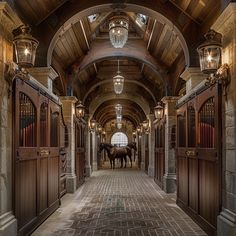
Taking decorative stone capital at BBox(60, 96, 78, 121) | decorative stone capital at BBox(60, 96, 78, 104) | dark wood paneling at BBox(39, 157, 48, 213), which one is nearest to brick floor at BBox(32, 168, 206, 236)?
dark wood paneling at BBox(39, 157, 48, 213)

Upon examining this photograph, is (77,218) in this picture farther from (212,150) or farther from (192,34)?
(192,34)

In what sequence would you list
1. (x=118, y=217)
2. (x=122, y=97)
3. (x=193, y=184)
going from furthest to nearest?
(x=122, y=97) < (x=118, y=217) < (x=193, y=184)

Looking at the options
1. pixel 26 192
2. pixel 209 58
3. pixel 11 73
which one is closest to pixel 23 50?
pixel 11 73

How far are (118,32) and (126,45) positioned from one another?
5634mm

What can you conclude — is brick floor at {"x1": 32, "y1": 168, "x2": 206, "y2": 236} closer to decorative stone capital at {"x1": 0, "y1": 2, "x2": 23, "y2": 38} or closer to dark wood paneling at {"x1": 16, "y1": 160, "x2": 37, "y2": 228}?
dark wood paneling at {"x1": 16, "y1": 160, "x2": 37, "y2": 228}

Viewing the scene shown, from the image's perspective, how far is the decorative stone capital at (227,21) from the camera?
175 inches

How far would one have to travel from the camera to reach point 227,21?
469cm

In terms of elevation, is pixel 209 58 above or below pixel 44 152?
above

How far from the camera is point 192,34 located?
767 cm

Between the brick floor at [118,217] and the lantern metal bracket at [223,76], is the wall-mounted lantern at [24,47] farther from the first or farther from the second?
the brick floor at [118,217]

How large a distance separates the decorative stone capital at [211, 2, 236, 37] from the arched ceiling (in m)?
0.43

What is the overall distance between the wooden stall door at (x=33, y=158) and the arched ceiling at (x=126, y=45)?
137cm

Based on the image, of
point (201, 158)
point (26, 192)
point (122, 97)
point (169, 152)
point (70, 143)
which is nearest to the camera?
point (26, 192)

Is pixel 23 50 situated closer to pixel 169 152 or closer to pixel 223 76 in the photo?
pixel 223 76
